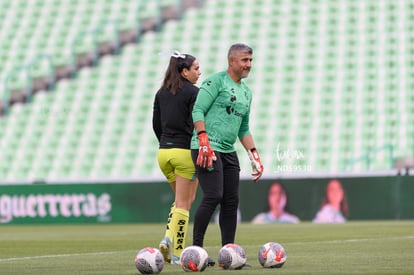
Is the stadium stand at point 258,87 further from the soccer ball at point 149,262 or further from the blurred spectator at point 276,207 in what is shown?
the soccer ball at point 149,262

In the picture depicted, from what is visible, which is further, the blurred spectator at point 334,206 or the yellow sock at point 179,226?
the blurred spectator at point 334,206

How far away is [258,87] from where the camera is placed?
28.7 m

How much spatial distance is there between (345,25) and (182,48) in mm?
4423

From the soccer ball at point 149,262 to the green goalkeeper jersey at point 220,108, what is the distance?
1278 mm

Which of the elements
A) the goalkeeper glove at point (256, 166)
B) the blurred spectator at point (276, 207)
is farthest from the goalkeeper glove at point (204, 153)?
the blurred spectator at point (276, 207)

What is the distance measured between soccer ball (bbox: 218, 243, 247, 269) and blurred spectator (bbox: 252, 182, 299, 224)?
13496 millimetres

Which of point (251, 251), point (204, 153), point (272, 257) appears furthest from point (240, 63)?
point (251, 251)

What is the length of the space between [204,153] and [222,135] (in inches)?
17.0

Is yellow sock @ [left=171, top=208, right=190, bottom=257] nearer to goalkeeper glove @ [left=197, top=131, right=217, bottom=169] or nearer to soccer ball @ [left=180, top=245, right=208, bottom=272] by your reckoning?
goalkeeper glove @ [left=197, top=131, right=217, bottom=169]

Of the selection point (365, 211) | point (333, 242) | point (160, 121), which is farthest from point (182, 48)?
point (160, 121)

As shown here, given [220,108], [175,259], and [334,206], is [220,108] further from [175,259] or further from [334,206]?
[334,206]

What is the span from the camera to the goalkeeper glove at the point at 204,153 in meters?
9.33

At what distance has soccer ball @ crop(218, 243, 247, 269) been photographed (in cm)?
906

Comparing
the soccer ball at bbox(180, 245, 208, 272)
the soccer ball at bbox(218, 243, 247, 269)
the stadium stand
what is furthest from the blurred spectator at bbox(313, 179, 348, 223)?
the soccer ball at bbox(180, 245, 208, 272)
